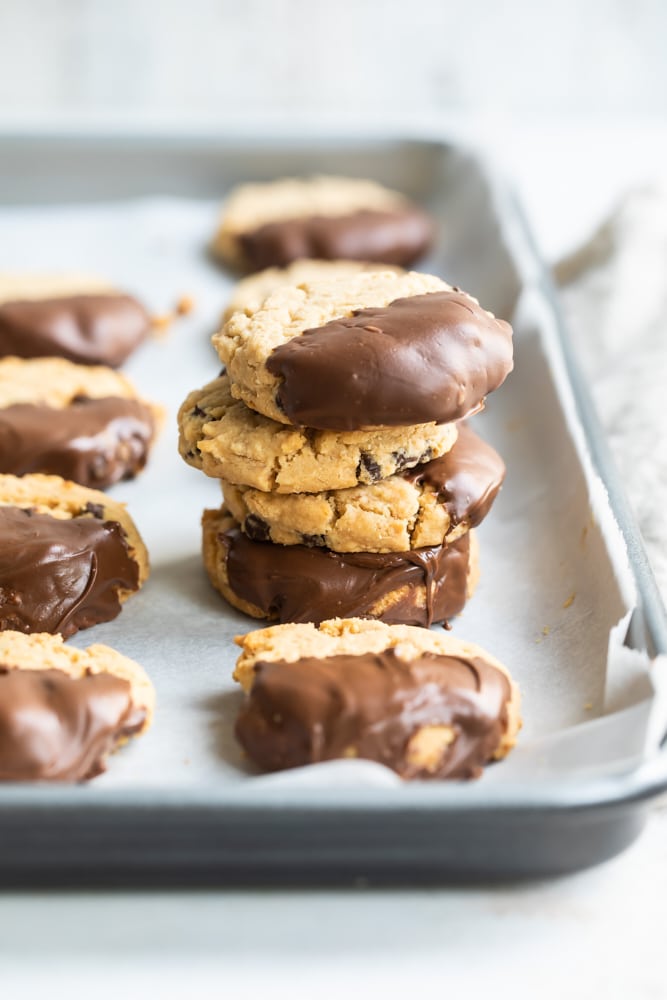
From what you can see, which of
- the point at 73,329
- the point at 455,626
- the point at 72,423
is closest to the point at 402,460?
the point at 455,626

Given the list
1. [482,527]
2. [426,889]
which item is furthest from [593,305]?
[426,889]

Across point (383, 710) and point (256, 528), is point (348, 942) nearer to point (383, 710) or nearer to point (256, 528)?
point (383, 710)

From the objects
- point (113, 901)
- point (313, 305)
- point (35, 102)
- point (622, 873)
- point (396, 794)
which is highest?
point (313, 305)

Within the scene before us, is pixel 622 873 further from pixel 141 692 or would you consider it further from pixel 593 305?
pixel 593 305

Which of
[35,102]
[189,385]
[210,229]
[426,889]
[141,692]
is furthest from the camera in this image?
[35,102]

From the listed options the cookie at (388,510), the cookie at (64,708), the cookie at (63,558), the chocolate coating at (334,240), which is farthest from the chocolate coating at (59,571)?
the chocolate coating at (334,240)

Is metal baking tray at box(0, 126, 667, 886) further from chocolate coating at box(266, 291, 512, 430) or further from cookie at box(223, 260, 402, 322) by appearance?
chocolate coating at box(266, 291, 512, 430)

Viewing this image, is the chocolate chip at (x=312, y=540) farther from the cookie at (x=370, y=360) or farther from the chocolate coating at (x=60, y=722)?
the chocolate coating at (x=60, y=722)

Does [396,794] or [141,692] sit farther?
[141,692]
